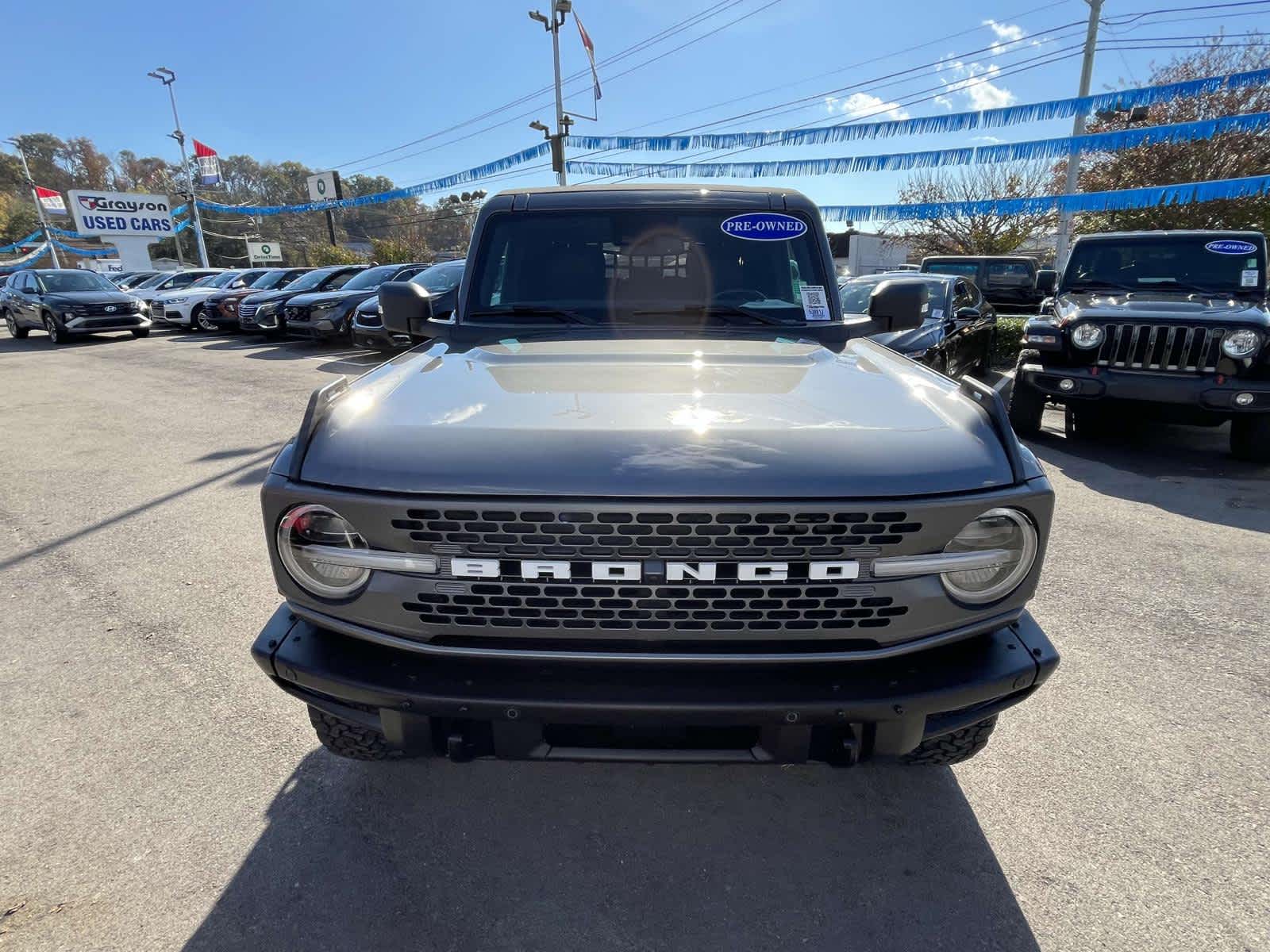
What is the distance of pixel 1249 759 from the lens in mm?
2455

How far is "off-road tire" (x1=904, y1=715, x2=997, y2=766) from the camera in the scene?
205cm

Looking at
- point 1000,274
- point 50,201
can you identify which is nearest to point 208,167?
point 50,201

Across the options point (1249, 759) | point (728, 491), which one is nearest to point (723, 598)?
point (728, 491)

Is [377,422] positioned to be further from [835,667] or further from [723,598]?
[835,667]

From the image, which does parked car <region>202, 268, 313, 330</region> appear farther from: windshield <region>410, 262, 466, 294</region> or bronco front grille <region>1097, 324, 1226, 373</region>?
bronco front grille <region>1097, 324, 1226, 373</region>

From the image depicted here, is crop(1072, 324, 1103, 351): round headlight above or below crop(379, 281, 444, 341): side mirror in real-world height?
below

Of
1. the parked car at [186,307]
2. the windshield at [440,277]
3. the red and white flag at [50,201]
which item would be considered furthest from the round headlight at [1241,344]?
the red and white flag at [50,201]

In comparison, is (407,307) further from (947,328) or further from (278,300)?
(278,300)

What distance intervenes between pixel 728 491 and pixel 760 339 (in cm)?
139

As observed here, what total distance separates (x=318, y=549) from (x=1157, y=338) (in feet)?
22.3

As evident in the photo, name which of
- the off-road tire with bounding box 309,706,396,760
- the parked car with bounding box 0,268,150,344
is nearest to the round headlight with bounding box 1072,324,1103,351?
the off-road tire with bounding box 309,706,396,760

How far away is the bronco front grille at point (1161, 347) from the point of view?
5746mm

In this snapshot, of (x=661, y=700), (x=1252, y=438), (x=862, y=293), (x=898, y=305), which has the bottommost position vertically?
(x=1252, y=438)

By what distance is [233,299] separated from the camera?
17.1 metres
